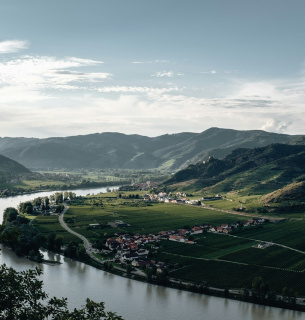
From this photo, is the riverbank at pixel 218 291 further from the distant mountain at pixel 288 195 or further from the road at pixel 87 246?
the distant mountain at pixel 288 195

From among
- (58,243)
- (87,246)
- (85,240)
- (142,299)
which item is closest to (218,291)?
(142,299)

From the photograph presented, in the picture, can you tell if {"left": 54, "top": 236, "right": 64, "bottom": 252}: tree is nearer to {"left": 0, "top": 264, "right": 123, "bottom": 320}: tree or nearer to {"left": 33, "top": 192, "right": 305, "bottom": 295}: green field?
{"left": 33, "top": 192, "right": 305, "bottom": 295}: green field

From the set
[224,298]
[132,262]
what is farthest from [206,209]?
[224,298]

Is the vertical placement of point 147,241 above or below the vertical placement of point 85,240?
above

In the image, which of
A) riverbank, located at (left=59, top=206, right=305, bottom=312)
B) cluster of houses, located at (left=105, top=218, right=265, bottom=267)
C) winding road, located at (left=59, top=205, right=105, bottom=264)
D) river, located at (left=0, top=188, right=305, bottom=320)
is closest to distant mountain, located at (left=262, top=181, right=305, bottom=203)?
cluster of houses, located at (left=105, top=218, right=265, bottom=267)

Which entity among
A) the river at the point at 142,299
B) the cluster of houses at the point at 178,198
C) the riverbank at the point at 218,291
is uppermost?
the cluster of houses at the point at 178,198

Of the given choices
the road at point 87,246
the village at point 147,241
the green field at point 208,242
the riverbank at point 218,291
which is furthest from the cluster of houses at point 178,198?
the riverbank at point 218,291

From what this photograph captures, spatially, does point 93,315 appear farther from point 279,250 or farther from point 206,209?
point 206,209

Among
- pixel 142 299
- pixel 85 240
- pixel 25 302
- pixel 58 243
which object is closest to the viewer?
pixel 25 302

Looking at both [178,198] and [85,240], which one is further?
[178,198]

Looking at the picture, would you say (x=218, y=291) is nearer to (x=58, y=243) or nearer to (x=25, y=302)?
(x=58, y=243)
